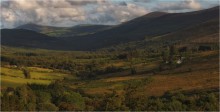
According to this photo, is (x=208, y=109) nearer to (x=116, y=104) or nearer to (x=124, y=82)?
(x=116, y=104)

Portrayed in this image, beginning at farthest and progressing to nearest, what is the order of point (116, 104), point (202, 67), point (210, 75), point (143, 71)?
point (143, 71), point (202, 67), point (210, 75), point (116, 104)

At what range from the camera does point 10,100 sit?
256ft

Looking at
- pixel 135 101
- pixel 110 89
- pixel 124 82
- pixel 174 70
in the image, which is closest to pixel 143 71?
pixel 174 70

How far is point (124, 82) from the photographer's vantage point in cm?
14825

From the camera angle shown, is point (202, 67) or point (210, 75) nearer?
point (210, 75)

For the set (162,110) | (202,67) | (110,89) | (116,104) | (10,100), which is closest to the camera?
(162,110)

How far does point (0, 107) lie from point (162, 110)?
2445cm

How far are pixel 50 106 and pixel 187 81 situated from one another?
2838 inches

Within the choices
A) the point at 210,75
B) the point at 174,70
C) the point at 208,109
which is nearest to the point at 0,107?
the point at 208,109

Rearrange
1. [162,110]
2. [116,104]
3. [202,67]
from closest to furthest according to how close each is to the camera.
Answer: [162,110]
[116,104]
[202,67]

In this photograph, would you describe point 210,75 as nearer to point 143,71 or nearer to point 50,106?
point 143,71

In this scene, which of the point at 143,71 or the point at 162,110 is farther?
the point at 143,71

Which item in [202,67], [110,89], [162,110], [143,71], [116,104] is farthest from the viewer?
[143,71]

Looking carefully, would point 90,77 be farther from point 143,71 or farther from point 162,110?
point 162,110
